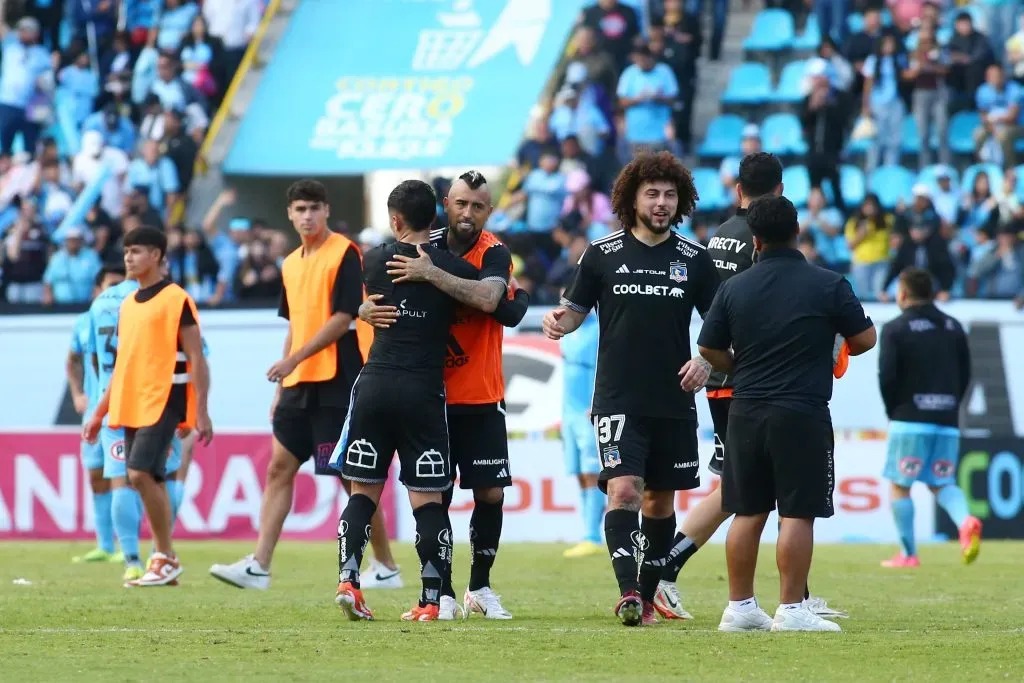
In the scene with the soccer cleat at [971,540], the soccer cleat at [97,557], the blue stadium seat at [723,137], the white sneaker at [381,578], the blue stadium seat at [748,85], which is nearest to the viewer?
the white sneaker at [381,578]

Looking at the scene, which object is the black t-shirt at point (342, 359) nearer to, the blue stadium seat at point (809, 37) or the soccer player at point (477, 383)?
the soccer player at point (477, 383)

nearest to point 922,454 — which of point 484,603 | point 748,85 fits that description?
point 484,603

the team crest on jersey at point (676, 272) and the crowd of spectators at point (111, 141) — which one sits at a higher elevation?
the crowd of spectators at point (111, 141)

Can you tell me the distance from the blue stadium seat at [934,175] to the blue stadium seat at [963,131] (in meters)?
0.69

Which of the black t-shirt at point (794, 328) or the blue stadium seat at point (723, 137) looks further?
the blue stadium seat at point (723, 137)

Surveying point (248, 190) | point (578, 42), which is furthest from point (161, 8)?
point (578, 42)

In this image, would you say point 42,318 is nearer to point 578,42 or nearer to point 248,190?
point 248,190

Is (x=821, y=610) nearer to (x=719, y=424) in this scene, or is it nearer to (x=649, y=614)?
(x=649, y=614)

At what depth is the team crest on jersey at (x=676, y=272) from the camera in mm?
8648

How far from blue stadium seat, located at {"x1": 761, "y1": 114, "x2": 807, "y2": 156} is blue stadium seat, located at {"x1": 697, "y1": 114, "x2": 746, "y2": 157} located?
0.44m

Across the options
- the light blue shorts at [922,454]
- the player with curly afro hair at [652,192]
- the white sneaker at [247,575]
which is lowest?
the white sneaker at [247,575]

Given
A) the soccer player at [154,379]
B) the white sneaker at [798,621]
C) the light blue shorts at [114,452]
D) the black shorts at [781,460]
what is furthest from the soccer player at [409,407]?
the light blue shorts at [114,452]

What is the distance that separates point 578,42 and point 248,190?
5.20m

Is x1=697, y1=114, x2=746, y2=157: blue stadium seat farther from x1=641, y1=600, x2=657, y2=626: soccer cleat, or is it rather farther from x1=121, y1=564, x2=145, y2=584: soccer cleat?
x1=641, y1=600, x2=657, y2=626: soccer cleat
